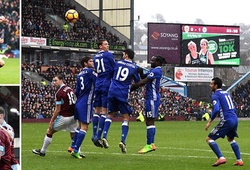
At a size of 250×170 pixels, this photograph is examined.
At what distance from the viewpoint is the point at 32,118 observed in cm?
4269

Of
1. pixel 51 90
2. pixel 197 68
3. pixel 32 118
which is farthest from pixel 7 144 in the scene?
pixel 197 68

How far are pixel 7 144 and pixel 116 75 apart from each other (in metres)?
7.10

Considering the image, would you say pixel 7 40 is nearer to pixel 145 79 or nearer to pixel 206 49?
pixel 145 79

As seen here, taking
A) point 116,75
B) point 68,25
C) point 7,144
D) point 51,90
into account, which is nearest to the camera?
point 7,144

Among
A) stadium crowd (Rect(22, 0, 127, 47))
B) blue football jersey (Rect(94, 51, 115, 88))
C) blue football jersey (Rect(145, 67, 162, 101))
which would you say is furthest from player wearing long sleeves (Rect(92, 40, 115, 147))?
stadium crowd (Rect(22, 0, 127, 47))

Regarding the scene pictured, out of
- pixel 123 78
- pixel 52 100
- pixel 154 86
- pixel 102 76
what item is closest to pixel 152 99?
pixel 154 86

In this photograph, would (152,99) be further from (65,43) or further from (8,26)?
(65,43)

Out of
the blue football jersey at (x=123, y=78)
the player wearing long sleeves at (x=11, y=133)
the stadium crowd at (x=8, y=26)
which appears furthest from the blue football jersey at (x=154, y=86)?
the player wearing long sleeves at (x=11, y=133)

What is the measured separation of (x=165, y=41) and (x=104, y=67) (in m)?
42.8

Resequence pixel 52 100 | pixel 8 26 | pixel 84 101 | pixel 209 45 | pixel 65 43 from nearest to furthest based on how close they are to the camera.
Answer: pixel 84 101, pixel 8 26, pixel 52 100, pixel 65 43, pixel 209 45

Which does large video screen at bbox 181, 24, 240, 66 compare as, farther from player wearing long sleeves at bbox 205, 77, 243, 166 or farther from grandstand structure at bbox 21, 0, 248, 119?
player wearing long sleeves at bbox 205, 77, 243, 166

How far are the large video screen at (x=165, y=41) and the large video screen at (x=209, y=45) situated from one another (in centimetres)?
56

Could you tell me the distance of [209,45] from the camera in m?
59.2

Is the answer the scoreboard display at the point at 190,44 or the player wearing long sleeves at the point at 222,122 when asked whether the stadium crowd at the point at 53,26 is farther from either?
the player wearing long sleeves at the point at 222,122
